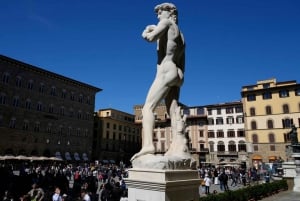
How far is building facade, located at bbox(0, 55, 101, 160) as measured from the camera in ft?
131

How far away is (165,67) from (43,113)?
45.5 meters

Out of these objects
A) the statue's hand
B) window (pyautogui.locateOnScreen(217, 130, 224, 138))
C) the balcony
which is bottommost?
the balcony

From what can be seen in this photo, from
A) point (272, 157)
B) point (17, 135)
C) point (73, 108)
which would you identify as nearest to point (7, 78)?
point (17, 135)

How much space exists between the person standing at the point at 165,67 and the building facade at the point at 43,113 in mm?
40953

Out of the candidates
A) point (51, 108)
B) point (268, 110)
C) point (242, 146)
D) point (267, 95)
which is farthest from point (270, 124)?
point (51, 108)

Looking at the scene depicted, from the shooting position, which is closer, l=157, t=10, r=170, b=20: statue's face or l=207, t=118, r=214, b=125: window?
l=157, t=10, r=170, b=20: statue's face

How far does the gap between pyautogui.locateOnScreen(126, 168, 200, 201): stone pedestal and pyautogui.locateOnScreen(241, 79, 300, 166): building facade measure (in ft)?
157

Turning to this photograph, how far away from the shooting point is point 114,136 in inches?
2554

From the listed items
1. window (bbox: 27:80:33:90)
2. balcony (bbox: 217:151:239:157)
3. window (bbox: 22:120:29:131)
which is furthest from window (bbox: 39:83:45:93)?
balcony (bbox: 217:151:239:157)

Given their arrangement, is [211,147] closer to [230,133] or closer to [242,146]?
[230,133]

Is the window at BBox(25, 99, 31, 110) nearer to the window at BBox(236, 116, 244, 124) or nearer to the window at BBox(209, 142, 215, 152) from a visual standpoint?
the window at BBox(209, 142, 215, 152)

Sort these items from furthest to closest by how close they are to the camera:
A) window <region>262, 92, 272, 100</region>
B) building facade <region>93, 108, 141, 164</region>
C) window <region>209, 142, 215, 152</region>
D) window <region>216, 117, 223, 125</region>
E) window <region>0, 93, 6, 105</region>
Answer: building facade <region>93, 108, 141, 164</region> < window <region>209, 142, 215, 152</region> < window <region>216, 117, 223, 125</region> < window <region>262, 92, 272, 100</region> < window <region>0, 93, 6, 105</region>

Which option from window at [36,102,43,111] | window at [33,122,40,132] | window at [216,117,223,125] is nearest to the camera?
window at [33,122,40,132]

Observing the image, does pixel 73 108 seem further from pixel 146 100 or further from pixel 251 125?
pixel 146 100
